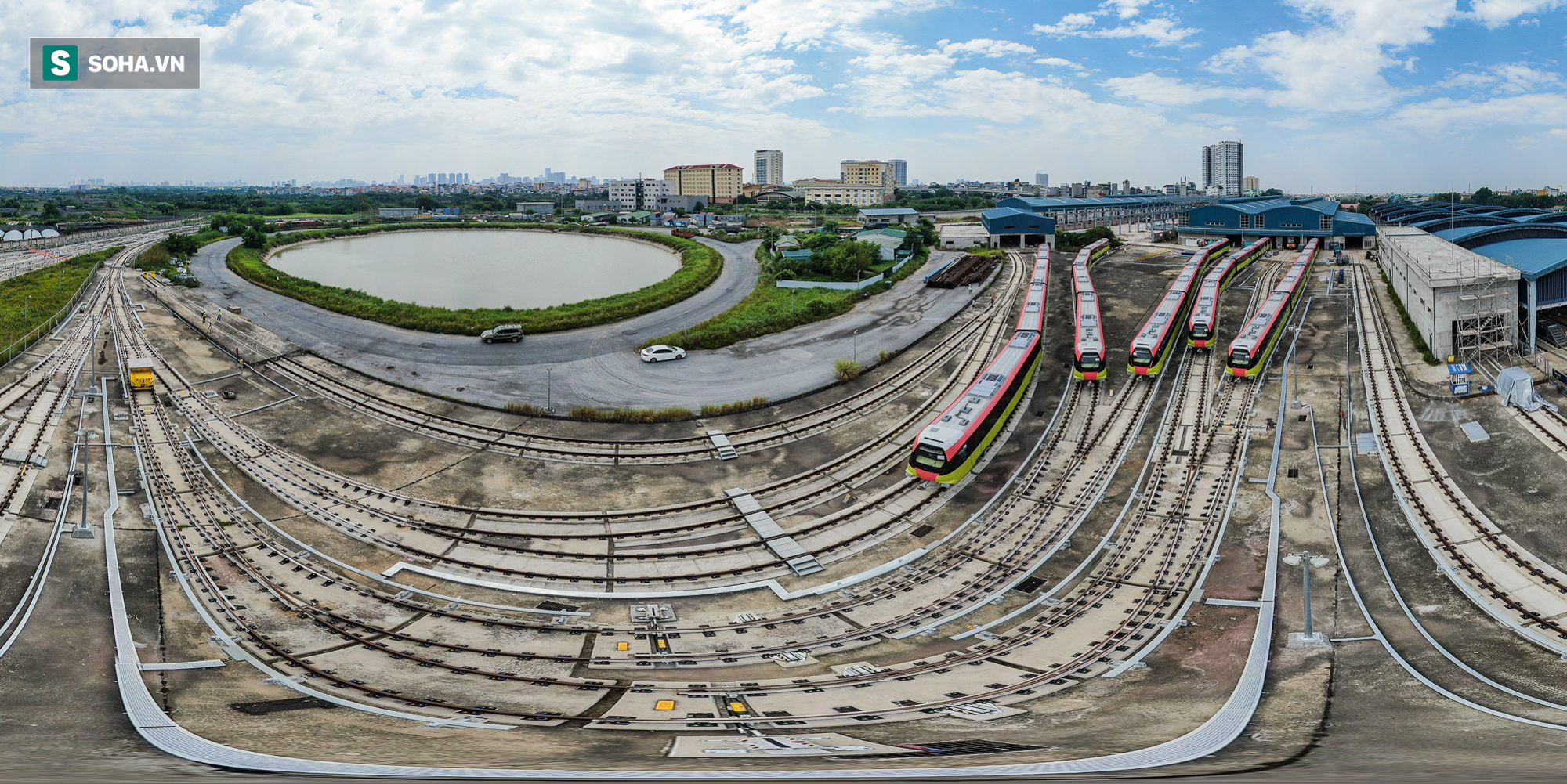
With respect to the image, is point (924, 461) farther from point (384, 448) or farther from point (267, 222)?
point (267, 222)

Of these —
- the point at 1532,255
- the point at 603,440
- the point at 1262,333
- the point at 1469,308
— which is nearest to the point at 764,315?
the point at 603,440

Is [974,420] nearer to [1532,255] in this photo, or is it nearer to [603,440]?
[603,440]

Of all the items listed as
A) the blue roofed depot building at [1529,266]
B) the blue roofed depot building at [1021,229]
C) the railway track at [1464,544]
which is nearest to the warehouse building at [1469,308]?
the blue roofed depot building at [1529,266]

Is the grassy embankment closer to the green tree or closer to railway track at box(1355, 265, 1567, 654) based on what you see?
railway track at box(1355, 265, 1567, 654)

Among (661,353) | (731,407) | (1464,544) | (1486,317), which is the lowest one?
(1464,544)

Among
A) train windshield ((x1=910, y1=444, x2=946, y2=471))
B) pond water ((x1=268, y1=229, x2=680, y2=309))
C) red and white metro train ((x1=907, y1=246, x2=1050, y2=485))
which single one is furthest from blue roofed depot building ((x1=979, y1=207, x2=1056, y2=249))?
train windshield ((x1=910, y1=444, x2=946, y2=471))

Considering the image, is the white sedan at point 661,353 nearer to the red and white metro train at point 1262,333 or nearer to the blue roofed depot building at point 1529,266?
the red and white metro train at point 1262,333
